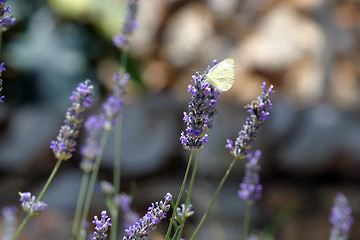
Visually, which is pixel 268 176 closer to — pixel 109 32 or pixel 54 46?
pixel 109 32

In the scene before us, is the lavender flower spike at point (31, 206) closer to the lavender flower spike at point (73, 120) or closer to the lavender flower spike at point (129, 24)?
the lavender flower spike at point (73, 120)

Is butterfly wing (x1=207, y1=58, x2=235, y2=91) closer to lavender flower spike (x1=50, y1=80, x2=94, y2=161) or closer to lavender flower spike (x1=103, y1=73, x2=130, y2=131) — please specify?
lavender flower spike (x1=50, y1=80, x2=94, y2=161)

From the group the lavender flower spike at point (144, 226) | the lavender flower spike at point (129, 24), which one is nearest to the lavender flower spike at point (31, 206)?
the lavender flower spike at point (144, 226)

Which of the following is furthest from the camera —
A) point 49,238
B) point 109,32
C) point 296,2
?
point 296,2

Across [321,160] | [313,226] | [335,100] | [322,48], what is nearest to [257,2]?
[322,48]

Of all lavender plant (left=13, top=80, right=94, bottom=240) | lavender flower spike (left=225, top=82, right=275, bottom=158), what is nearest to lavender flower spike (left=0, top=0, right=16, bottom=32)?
lavender plant (left=13, top=80, right=94, bottom=240)

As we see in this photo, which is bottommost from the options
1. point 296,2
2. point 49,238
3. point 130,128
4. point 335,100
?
point 49,238
